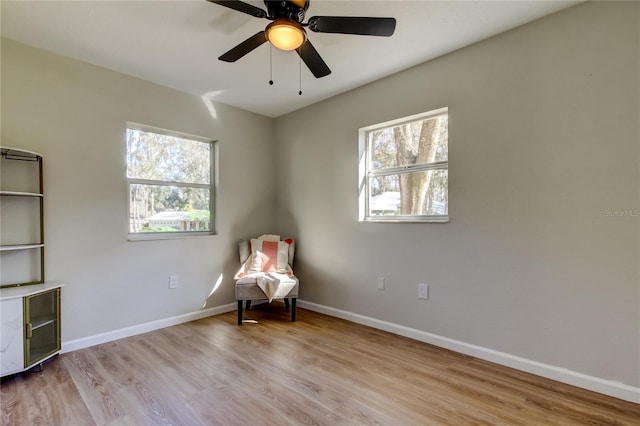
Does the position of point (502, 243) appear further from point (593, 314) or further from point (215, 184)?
point (215, 184)

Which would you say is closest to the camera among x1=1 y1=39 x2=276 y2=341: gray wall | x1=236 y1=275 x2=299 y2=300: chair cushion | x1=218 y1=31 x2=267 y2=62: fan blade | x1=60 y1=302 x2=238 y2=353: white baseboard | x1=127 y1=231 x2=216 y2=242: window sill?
x1=218 y1=31 x2=267 y2=62: fan blade

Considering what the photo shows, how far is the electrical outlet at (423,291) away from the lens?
279cm

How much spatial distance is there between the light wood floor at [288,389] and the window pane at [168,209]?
115 cm

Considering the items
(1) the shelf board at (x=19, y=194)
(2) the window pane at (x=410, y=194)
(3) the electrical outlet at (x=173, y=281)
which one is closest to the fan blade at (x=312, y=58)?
(2) the window pane at (x=410, y=194)

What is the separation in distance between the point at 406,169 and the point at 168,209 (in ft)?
8.43

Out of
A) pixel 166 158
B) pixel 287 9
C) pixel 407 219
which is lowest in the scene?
pixel 407 219

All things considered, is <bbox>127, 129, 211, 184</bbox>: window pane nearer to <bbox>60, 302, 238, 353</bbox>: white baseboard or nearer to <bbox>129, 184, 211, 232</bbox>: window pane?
<bbox>129, 184, 211, 232</bbox>: window pane

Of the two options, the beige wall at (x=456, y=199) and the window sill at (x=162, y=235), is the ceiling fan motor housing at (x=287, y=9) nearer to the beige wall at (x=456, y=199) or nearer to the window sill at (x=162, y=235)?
the beige wall at (x=456, y=199)

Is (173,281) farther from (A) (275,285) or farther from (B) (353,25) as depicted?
(B) (353,25)

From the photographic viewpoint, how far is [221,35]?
2.34 meters

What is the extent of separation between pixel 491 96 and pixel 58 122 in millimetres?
3580

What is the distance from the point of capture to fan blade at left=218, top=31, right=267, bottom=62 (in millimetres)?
1856

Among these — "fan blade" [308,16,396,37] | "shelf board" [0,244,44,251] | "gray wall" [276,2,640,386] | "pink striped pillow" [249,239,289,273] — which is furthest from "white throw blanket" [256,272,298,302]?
"fan blade" [308,16,396,37]

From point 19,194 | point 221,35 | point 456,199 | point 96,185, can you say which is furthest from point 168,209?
point 456,199
